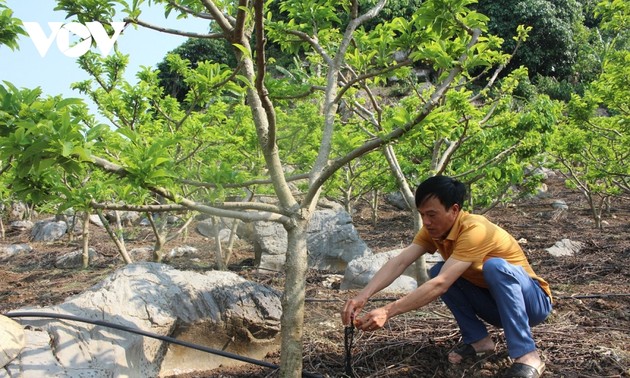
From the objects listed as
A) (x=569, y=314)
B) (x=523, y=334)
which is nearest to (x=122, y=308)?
(x=523, y=334)

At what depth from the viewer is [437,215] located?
2.81 metres

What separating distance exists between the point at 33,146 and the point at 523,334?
7.81 feet

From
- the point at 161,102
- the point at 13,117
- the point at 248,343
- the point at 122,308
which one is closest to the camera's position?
the point at 13,117

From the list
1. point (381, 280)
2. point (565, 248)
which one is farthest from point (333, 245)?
point (381, 280)

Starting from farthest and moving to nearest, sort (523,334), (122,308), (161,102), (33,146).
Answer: (161,102), (122,308), (523,334), (33,146)

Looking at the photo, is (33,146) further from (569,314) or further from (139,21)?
(569,314)

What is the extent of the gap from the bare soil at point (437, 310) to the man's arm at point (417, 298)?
0.63 metres

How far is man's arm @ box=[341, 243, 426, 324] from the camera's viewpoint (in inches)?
107

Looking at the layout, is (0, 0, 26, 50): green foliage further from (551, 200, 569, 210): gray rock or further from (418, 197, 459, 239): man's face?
(551, 200, 569, 210): gray rock

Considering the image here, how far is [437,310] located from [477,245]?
1.83m

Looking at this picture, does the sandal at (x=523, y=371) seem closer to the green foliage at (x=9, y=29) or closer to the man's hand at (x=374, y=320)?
the man's hand at (x=374, y=320)

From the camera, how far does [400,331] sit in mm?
3637

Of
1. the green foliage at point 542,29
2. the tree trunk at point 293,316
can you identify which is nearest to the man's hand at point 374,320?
the tree trunk at point 293,316

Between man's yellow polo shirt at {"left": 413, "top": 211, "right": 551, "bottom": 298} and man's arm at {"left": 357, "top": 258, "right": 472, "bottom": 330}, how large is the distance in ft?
0.21
